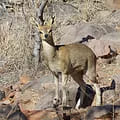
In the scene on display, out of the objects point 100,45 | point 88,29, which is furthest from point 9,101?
point 88,29

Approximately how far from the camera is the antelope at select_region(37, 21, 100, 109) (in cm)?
978

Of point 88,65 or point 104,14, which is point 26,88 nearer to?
point 88,65

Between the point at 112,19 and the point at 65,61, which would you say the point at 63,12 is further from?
the point at 65,61

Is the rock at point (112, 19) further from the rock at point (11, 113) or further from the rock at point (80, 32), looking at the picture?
the rock at point (11, 113)

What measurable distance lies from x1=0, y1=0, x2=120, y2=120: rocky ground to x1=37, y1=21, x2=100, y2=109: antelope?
34cm

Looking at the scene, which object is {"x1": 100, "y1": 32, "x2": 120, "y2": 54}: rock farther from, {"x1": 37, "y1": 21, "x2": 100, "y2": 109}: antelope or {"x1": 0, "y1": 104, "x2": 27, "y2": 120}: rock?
{"x1": 0, "y1": 104, "x2": 27, "y2": 120}: rock

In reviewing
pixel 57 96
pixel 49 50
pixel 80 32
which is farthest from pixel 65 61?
pixel 80 32

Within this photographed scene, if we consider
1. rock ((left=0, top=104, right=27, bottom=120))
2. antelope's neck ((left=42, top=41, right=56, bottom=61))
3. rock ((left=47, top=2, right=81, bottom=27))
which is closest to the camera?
rock ((left=0, top=104, right=27, bottom=120))

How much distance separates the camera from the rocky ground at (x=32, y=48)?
10.7 m

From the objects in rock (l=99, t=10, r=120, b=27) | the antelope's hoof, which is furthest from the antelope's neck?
rock (l=99, t=10, r=120, b=27)

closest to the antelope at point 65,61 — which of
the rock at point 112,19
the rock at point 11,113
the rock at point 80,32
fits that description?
the rock at point 11,113

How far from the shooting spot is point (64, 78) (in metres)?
9.79

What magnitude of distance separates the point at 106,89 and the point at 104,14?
9.95m

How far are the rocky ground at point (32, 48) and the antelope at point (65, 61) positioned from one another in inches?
13.4
